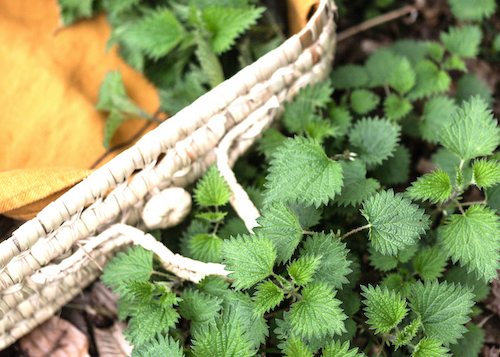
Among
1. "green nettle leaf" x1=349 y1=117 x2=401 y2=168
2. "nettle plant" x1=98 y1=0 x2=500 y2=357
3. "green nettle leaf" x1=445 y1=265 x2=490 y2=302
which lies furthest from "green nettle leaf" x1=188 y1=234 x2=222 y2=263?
"green nettle leaf" x1=445 y1=265 x2=490 y2=302

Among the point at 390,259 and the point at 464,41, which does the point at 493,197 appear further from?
the point at 464,41

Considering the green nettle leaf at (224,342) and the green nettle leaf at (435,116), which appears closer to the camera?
the green nettle leaf at (224,342)

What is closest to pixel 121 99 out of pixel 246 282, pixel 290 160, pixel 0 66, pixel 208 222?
pixel 0 66

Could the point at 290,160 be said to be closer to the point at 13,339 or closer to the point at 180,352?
the point at 180,352

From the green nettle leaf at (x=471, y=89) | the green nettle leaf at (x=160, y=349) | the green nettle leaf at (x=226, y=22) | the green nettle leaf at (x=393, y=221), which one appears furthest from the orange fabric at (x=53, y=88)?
the green nettle leaf at (x=471, y=89)

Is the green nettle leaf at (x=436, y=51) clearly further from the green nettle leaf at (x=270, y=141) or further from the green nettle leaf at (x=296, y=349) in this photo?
the green nettle leaf at (x=296, y=349)
